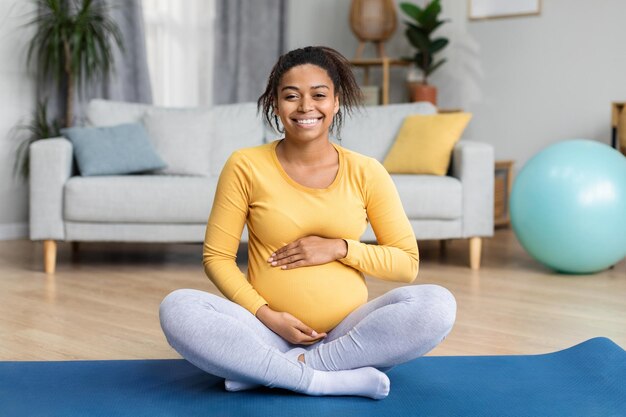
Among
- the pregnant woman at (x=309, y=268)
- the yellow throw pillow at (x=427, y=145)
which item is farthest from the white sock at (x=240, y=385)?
the yellow throw pillow at (x=427, y=145)

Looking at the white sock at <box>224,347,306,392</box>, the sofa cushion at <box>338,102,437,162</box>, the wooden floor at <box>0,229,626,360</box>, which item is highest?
the sofa cushion at <box>338,102,437,162</box>

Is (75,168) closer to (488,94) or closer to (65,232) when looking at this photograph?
(65,232)

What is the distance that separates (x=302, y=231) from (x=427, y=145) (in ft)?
Result: 7.76

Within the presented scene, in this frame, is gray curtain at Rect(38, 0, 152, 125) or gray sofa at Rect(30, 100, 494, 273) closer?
gray sofa at Rect(30, 100, 494, 273)

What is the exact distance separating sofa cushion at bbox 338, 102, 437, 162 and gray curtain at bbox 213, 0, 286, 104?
5.91 ft

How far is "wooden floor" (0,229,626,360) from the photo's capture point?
8.25ft

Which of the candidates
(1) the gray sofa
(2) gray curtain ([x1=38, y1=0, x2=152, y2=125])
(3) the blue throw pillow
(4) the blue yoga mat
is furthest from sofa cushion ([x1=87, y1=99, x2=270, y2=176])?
(4) the blue yoga mat

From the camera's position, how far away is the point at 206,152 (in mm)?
4320

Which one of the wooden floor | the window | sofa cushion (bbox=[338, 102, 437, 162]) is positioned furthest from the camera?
the window

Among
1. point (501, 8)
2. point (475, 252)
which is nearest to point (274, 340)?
point (475, 252)

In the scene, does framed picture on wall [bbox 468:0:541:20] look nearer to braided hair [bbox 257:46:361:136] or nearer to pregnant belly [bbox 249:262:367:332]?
braided hair [bbox 257:46:361:136]

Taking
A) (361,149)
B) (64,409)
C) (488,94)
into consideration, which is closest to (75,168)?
(361,149)

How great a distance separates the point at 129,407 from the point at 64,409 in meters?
0.13

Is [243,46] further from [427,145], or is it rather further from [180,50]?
[427,145]
